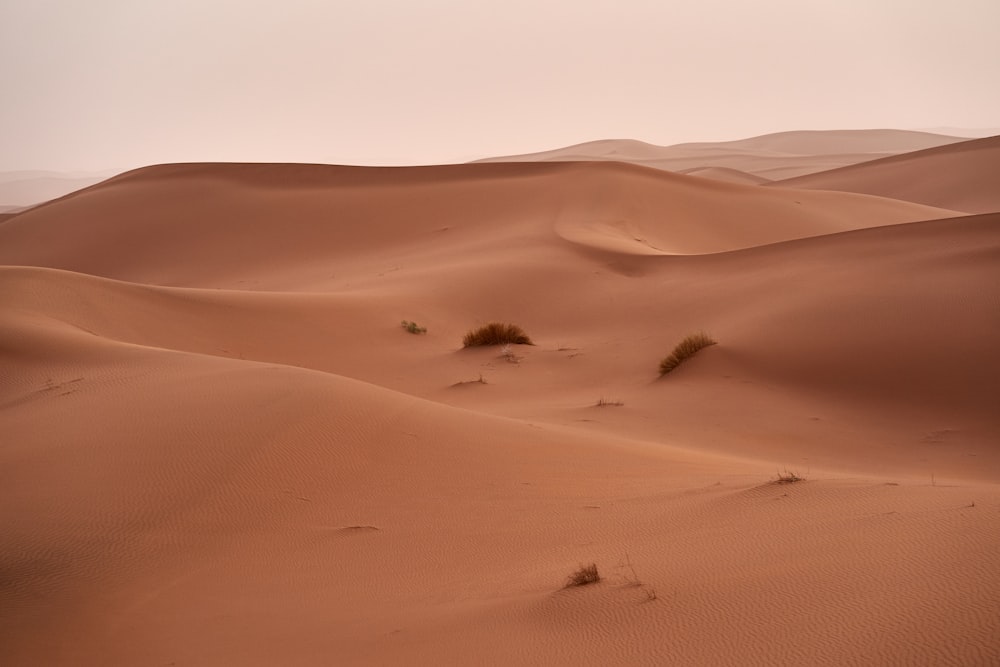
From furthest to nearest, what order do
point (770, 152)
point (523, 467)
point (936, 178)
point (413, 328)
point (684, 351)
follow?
point (770, 152), point (936, 178), point (413, 328), point (684, 351), point (523, 467)

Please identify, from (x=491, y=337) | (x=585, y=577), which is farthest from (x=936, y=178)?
(x=585, y=577)

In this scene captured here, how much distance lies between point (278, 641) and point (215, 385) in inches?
131

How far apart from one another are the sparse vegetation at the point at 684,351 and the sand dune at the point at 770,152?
54.3 meters

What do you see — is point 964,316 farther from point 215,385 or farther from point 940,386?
point 215,385

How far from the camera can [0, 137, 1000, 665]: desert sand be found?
143 inches

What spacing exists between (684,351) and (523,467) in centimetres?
486

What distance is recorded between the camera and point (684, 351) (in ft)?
34.8

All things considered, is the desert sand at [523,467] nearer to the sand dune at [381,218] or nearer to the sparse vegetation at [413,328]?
the sparse vegetation at [413,328]

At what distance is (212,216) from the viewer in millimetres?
28188

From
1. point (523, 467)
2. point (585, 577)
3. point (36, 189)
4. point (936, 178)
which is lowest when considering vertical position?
point (523, 467)

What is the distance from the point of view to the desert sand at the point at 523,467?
3.64 meters

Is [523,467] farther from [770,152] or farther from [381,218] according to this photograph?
[770,152]

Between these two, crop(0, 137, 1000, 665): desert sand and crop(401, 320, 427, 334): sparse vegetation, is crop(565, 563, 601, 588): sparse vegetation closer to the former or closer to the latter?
crop(0, 137, 1000, 665): desert sand

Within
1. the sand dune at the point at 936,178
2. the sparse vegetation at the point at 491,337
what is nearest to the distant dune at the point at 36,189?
the sand dune at the point at 936,178
